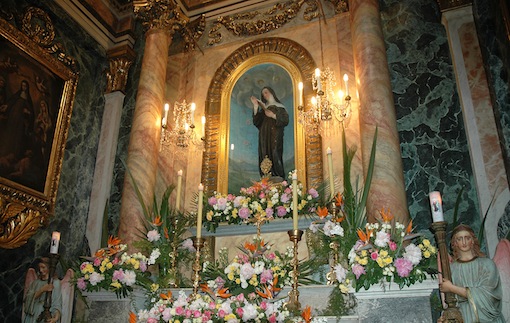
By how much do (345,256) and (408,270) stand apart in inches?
33.4

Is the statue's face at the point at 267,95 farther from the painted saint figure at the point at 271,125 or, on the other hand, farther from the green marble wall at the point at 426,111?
the green marble wall at the point at 426,111

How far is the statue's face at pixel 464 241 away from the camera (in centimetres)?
389

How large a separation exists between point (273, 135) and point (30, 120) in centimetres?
367

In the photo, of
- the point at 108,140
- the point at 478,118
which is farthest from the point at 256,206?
the point at 108,140

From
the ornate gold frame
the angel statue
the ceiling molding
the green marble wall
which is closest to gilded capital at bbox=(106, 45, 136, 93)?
the ceiling molding

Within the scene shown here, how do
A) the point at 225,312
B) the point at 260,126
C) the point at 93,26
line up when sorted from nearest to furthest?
the point at 225,312, the point at 260,126, the point at 93,26

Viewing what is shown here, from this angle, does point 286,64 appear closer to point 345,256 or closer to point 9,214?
point 345,256

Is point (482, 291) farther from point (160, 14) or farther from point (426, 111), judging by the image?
point (160, 14)

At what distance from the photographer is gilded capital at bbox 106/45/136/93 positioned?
8125 millimetres

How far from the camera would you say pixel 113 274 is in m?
4.28

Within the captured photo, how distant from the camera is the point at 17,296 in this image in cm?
615

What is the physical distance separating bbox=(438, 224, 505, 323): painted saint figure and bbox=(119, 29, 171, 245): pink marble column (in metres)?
4.09

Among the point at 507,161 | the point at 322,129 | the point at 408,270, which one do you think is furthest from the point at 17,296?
the point at 507,161

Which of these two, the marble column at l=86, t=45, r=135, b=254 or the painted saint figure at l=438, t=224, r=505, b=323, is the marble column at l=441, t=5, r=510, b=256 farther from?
the marble column at l=86, t=45, r=135, b=254
